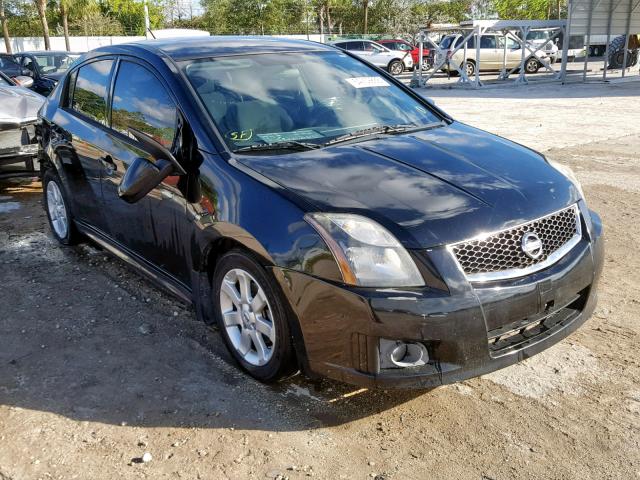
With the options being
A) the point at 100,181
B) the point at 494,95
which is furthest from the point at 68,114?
the point at 494,95

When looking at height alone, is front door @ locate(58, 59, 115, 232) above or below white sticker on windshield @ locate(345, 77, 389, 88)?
below

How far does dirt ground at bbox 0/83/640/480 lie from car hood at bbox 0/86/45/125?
372 centimetres

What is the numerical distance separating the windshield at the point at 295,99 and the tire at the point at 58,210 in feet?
6.98

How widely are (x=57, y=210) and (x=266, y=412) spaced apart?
11.1 feet

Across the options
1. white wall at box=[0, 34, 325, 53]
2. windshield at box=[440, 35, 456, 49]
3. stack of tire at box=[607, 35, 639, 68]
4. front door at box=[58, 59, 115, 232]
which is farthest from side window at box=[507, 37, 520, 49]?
front door at box=[58, 59, 115, 232]

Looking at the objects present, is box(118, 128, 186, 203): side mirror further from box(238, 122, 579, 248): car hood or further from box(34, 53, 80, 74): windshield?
box(34, 53, 80, 74): windshield

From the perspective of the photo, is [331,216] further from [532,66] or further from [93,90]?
[532,66]

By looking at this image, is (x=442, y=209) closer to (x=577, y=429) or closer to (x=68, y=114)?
(x=577, y=429)

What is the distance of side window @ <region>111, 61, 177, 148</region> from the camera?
3.67 m

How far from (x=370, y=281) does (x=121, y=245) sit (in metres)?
2.31

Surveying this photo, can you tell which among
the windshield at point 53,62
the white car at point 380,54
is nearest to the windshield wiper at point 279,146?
the windshield at point 53,62

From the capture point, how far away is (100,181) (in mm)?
4410

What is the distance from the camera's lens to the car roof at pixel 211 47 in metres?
3.94

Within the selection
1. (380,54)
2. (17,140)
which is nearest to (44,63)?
(17,140)
